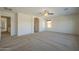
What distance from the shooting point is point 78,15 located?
1.75m

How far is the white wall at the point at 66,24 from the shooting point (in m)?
1.83

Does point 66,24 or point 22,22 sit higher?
point 22,22

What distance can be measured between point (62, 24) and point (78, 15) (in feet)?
1.56

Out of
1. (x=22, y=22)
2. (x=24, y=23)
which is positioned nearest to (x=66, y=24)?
(x=22, y=22)

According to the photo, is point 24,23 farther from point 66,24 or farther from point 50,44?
point 66,24

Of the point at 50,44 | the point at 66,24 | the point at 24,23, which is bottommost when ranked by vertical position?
the point at 50,44

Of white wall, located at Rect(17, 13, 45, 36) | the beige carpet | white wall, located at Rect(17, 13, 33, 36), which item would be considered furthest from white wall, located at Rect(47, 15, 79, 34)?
white wall, located at Rect(17, 13, 33, 36)

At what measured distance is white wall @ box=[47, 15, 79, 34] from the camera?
1.83 meters

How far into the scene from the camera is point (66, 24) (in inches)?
80.0

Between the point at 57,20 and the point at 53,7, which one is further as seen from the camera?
the point at 57,20

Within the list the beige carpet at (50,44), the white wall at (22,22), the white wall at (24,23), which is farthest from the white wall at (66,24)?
the white wall at (22,22)

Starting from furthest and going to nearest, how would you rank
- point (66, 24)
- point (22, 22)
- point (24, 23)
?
point (24, 23)
point (22, 22)
point (66, 24)
